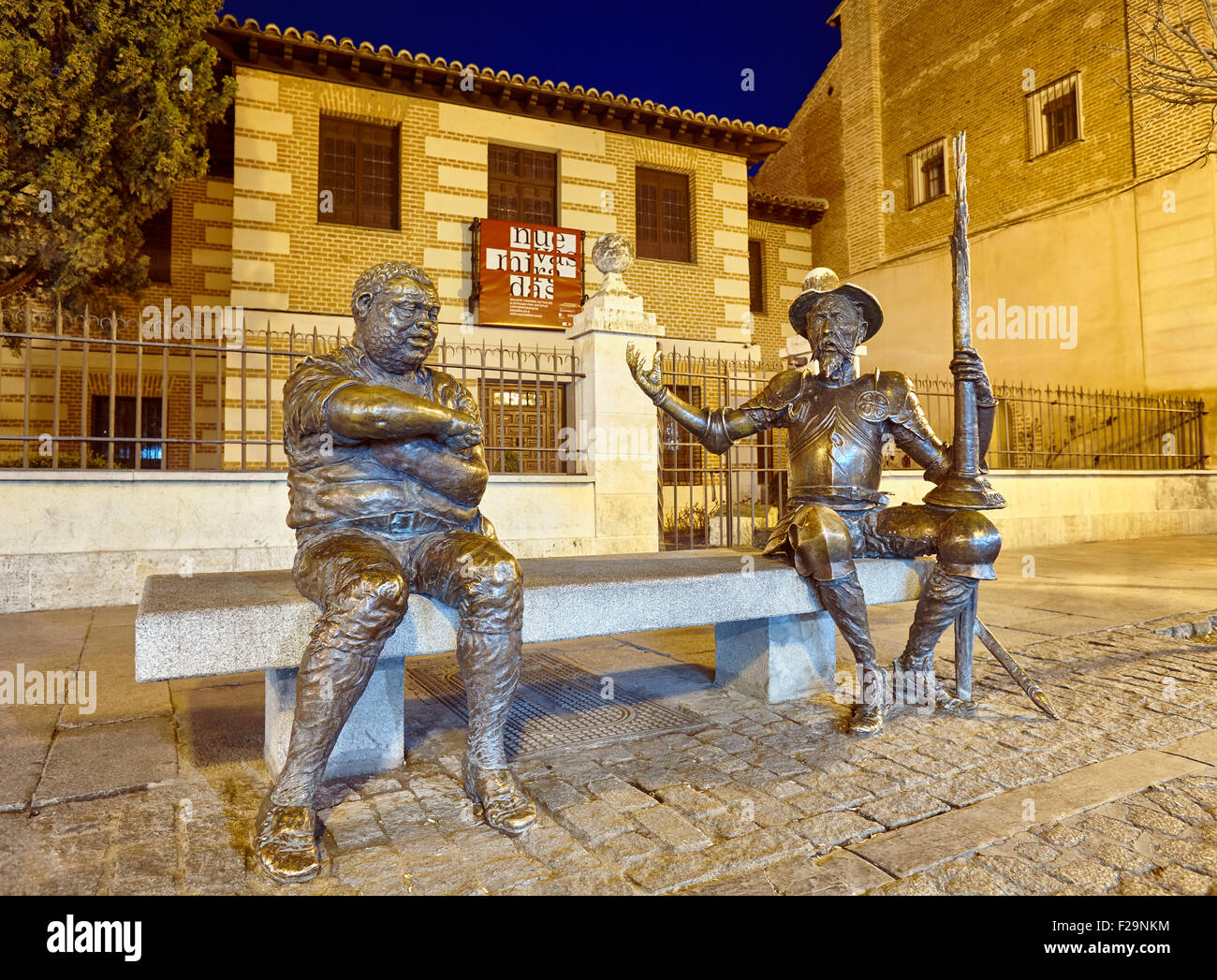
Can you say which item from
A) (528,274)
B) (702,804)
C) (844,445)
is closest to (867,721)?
(702,804)

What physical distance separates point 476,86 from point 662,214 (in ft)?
12.5

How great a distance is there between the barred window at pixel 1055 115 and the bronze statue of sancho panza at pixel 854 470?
12924 mm

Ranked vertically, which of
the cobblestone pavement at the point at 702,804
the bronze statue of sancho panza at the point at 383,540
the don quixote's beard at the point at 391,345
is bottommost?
the cobblestone pavement at the point at 702,804

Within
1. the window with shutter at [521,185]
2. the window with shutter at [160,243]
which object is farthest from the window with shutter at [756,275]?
the window with shutter at [160,243]

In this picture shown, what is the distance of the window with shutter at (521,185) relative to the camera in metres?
12.4

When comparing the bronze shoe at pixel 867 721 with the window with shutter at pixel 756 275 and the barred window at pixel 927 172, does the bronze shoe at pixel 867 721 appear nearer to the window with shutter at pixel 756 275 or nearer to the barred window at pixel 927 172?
the window with shutter at pixel 756 275

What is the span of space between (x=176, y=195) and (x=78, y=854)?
42.0ft

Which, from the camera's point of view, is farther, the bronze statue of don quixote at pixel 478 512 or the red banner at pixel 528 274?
the red banner at pixel 528 274

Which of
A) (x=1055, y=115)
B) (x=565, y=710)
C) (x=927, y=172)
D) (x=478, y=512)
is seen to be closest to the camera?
(x=478, y=512)

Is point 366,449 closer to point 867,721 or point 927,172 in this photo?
point 867,721

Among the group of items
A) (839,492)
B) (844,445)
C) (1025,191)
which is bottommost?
(839,492)

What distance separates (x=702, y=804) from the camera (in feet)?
7.85

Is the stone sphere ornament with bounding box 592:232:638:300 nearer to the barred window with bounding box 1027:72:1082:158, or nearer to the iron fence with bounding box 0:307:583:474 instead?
the iron fence with bounding box 0:307:583:474
